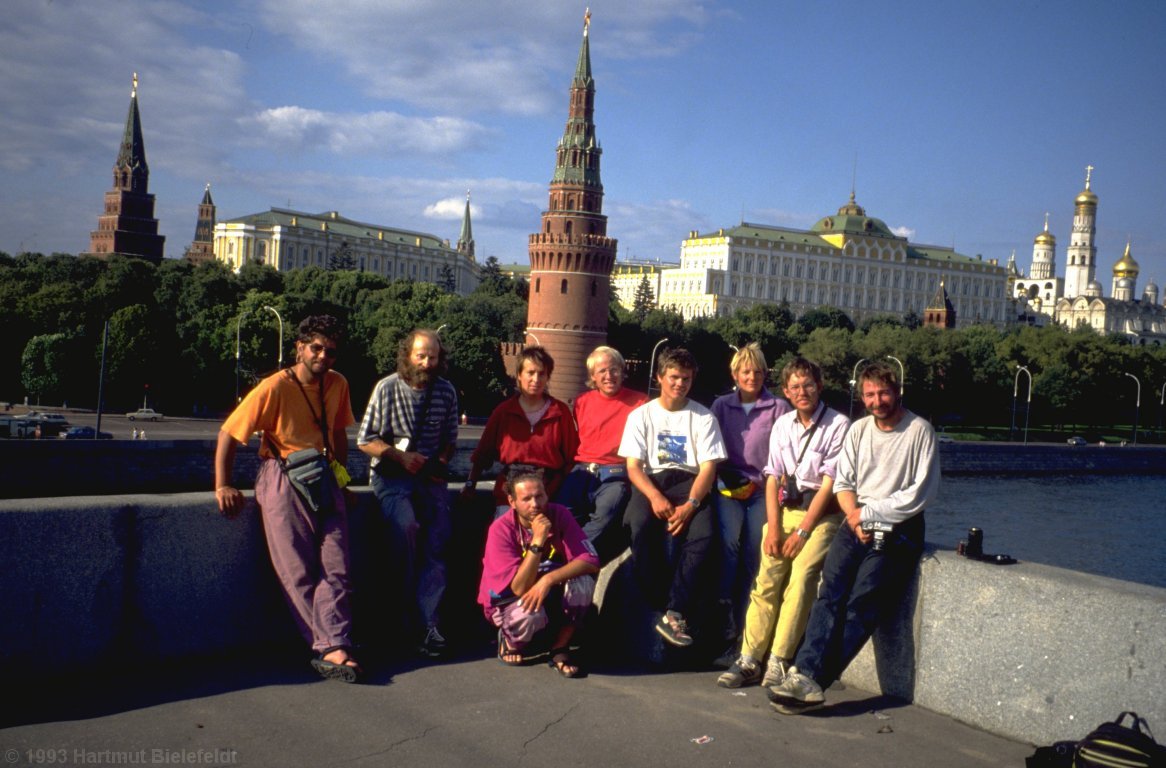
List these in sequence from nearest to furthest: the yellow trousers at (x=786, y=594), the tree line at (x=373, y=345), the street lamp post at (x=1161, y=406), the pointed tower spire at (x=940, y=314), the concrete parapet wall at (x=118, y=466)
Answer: the yellow trousers at (x=786, y=594), the concrete parapet wall at (x=118, y=466), the tree line at (x=373, y=345), the street lamp post at (x=1161, y=406), the pointed tower spire at (x=940, y=314)

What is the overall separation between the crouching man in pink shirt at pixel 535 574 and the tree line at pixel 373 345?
40.1 m

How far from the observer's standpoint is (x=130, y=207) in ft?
352

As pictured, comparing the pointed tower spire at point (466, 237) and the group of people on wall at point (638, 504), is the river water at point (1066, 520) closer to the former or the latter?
the group of people on wall at point (638, 504)

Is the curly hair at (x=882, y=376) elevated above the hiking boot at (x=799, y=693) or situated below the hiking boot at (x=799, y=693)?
above

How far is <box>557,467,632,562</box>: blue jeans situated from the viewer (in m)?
5.40

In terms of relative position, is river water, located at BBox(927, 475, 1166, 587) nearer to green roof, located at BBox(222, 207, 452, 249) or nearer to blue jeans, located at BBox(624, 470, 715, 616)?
blue jeans, located at BBox(624, 470, 715, 616)

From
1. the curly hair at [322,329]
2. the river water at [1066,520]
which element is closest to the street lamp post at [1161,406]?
the river water at [1066,520]

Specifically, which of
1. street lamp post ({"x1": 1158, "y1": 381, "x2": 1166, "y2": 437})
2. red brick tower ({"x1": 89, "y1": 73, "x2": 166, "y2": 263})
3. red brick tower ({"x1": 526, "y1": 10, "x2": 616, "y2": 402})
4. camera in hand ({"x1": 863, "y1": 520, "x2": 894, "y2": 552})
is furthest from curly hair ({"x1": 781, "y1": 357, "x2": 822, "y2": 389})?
red brick tower ({"x1": 89, "y1": 73, "x2": 166, "y2": 263})

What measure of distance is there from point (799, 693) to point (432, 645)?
5.52ft

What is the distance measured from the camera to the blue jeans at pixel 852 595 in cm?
457

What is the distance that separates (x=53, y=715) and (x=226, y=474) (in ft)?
3.99

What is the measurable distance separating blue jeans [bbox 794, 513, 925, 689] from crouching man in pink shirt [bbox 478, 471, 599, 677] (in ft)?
3.43

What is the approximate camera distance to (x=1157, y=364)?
78188 millimetres

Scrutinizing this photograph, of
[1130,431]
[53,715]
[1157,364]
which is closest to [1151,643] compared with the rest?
[53,715]
